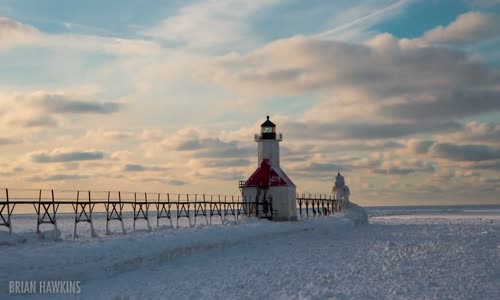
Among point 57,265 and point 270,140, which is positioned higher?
point 270,140

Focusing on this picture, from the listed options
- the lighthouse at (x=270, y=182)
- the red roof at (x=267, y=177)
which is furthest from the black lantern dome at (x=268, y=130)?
the red roof at (x=267, y=177)

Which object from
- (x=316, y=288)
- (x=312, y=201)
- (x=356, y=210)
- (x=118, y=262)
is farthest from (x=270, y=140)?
(x=316, y=288)

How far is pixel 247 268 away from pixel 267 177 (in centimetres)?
2870

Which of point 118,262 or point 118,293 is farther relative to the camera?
point 118,262

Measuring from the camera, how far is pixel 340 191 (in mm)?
78188

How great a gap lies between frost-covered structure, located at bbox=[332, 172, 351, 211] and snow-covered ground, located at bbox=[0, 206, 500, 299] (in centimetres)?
4176

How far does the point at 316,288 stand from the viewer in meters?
20.0

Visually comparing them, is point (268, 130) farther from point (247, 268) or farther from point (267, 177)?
point (247, 268)

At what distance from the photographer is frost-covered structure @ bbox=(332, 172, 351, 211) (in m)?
77.8

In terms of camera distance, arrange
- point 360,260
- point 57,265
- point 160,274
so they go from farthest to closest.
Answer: point 360,260 < point 160,274 < point 57,265

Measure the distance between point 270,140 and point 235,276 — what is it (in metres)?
33.2

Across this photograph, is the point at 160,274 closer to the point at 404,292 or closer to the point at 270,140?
the point at 404,292

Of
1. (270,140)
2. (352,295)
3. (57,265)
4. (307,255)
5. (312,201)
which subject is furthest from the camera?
(312,201)

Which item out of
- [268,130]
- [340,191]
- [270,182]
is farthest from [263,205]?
[340,191]
